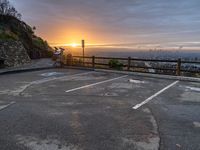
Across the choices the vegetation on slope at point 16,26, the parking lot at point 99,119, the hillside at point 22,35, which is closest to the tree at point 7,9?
the vegetation on slope at point 16,26

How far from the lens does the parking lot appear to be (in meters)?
4.01

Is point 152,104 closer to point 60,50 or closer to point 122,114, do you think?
point 122,114

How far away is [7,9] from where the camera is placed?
73.9 feet

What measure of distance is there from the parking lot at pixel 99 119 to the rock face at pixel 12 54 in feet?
25.1

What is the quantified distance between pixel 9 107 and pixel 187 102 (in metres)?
5.35

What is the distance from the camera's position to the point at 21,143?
3953 mm

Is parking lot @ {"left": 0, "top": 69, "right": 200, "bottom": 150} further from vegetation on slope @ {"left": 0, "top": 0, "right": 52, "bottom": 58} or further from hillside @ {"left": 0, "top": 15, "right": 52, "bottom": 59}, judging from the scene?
vegetation on slope @ {"left": 0, "top": 0, "right": 52, "bottom": 58}

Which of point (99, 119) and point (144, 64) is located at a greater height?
point (144, 64)

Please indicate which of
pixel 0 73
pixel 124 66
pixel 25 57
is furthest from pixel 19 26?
pixel 124 66

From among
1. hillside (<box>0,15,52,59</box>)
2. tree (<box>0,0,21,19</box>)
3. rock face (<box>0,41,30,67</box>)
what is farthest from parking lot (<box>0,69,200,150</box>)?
tree (<box>0,0,21,19</box>)

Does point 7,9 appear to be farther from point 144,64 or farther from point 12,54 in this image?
point 144,64

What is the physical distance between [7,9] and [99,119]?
21134 millimetres

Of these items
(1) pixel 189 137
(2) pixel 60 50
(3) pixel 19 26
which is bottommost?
(1) pixel 189 137

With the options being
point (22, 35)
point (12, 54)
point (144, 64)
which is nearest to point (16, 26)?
point (22, 35)
